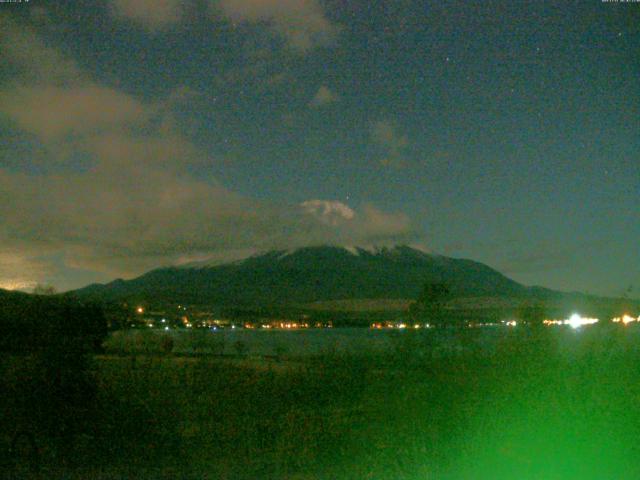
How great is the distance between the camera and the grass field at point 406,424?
38.7ft

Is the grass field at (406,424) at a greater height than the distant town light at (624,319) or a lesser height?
lesser

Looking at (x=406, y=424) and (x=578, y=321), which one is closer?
(x=406, y=424)

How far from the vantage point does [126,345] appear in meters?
35.4

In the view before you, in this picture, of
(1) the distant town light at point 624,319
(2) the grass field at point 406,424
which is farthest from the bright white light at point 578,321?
(1) the distant town light at point 624,319

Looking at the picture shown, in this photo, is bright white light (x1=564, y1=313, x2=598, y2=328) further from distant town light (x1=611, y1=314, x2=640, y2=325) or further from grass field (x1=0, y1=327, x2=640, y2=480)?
distant town light (x1=611, y1=314, x2=640, y2=325)

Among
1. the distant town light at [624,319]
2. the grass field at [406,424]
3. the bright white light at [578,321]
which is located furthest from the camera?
the bright white light at [578,321]

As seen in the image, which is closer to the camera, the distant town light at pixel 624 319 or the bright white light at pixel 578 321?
the distant town light at pixel 624 319

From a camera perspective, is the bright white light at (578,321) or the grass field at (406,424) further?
the bright white light at (578,321)

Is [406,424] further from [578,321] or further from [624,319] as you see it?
[624,319]

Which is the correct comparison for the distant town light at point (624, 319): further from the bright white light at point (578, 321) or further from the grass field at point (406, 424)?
the bright white light at point (578, 321)

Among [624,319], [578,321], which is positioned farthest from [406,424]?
[624,319]

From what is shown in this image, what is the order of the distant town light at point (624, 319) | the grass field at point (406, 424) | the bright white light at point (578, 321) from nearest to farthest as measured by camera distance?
the grass field at point (406, 424) < the distant town light at point (624, 319) < the bright white light at point (578, 321)

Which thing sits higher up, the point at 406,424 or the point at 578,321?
the point at 578,321

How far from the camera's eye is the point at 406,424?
1377cm
